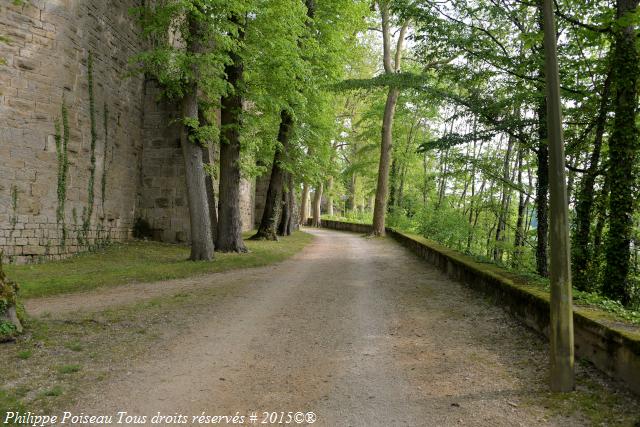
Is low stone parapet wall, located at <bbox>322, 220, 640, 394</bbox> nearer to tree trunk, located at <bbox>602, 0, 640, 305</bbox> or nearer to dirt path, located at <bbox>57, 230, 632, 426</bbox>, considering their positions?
dirt path, located at <bbox>57, 230, 632, 426</bbox>

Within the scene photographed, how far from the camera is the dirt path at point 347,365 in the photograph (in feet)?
11.4

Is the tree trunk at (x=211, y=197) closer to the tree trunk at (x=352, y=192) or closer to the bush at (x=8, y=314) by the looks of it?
the bush at (x=8, y=314)

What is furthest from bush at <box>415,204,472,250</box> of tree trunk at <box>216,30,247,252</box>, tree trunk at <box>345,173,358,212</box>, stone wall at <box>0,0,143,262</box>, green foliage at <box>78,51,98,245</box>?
tree trunk at <box>345,173,358,212</box>

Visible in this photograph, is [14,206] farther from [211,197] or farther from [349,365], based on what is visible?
[349,365]

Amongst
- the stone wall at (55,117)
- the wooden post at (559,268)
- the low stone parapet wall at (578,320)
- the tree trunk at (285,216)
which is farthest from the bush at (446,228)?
the wooden post at (559,268)

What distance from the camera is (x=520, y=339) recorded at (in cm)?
529

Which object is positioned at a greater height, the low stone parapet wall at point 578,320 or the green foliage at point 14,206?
the green foliage at point 14,206

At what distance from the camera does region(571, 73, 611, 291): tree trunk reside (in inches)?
323

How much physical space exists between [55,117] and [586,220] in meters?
Result: 12.0

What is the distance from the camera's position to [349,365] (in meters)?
4.44

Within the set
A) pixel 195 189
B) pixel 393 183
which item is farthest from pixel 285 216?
pixel 195 189

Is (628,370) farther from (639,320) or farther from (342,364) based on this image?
(342,364)

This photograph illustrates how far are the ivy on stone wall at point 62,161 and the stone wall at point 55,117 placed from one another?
0.10 m

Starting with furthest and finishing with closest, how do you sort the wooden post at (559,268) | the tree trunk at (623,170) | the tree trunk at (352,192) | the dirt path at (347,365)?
1. the tree trunk at (352,192)
2. the tree trunk at (623,170)
3. the wooden post at (559,268)
4. the dirt path at (347,365)
